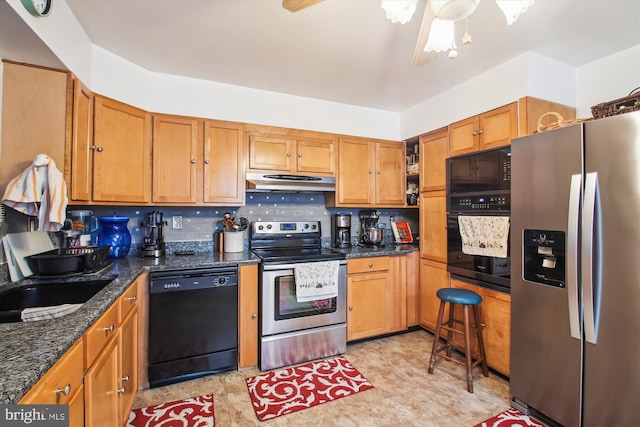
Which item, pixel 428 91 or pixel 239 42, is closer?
pixel 239 42

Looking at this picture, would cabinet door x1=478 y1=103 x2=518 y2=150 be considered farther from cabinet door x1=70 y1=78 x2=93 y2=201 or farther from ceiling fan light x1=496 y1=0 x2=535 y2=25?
cabinet door x1=70 y1=78 x2=93 y2=201

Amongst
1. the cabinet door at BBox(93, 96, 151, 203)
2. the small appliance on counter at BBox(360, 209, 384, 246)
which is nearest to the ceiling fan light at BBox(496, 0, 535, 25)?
the small appliance on counter at BBox(360, 209, 384, 246)

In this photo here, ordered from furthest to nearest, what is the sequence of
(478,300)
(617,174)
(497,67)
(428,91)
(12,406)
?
(428,91) < (497,67) < (478,300) < (617,174) < (12,406)

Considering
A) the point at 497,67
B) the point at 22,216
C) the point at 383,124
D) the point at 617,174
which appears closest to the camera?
the point at 617,174

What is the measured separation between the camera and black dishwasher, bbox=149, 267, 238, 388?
6.84ft

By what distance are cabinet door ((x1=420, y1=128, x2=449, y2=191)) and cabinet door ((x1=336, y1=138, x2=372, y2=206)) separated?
55cm

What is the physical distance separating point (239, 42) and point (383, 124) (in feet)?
6.42

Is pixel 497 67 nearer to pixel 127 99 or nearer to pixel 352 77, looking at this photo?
pixel 352 77

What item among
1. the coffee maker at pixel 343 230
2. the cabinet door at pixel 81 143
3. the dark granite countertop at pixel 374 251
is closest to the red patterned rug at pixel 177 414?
the cabinet door at pixel 81 143

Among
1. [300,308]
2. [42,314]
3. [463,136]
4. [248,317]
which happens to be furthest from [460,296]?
[42,314]

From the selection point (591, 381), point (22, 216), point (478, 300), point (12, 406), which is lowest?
point (591, 381)

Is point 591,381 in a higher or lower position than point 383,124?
lower

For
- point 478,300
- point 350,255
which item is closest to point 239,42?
point 350,255

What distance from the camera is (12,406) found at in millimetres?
651
